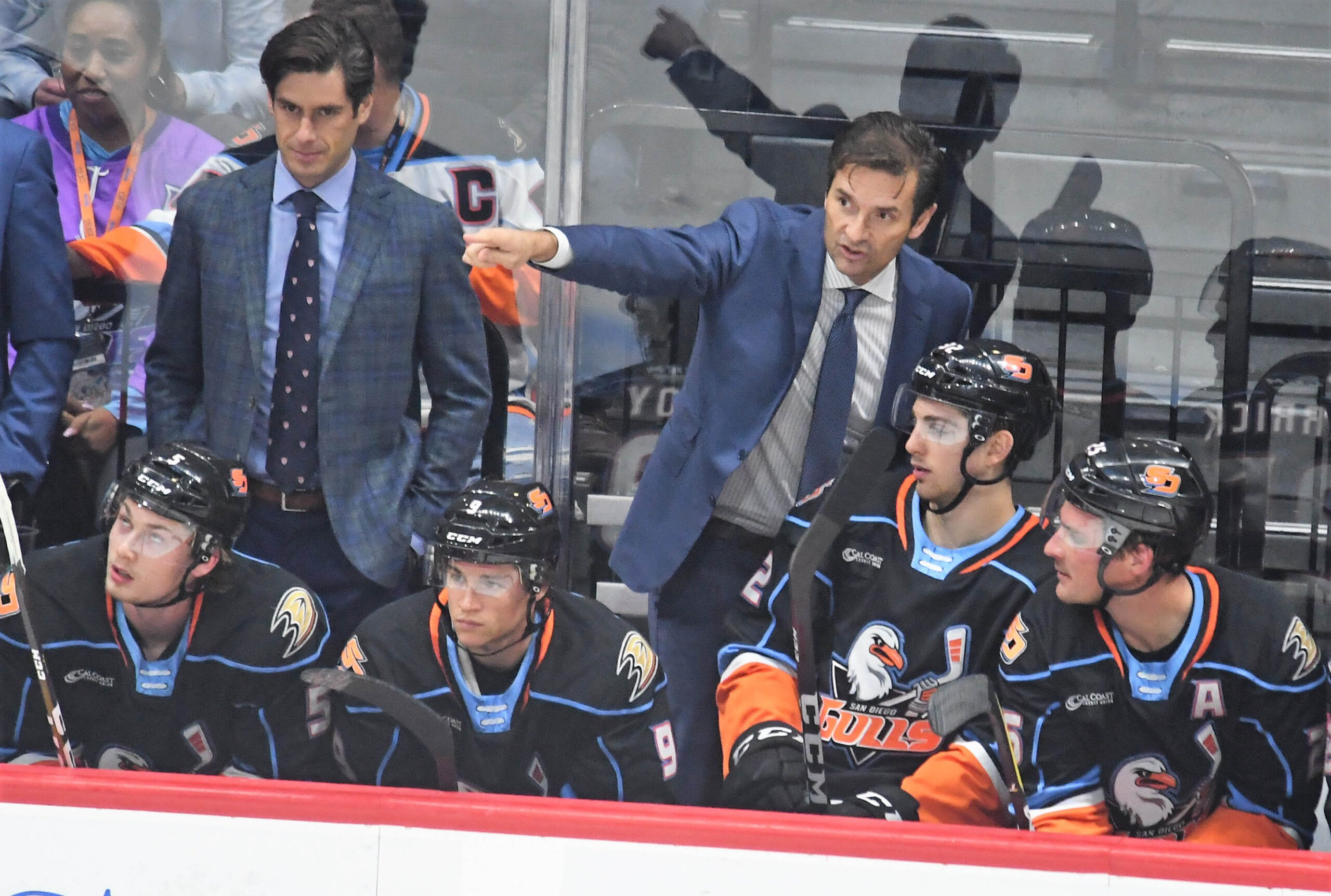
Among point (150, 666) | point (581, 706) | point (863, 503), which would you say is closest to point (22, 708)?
point (150, 666)

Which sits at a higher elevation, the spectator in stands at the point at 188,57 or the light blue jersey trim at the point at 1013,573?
the spectator in stands at the point at 188,57

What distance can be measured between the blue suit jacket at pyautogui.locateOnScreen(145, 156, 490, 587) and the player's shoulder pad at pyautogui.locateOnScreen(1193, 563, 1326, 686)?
1342 millimetres

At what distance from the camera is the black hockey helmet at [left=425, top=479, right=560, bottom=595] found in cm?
242

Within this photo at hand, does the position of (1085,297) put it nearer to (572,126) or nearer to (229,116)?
(572,126)

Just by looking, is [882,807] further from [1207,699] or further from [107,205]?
[107,205]

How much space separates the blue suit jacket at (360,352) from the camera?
2654 mm

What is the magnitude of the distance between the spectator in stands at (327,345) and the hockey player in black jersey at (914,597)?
0.73 meters

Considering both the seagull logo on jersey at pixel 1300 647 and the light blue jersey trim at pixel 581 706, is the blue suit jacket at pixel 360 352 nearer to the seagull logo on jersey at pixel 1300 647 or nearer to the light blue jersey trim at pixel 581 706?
the light blue jersey trim at pixel 581 706

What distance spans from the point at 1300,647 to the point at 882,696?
0.67 m

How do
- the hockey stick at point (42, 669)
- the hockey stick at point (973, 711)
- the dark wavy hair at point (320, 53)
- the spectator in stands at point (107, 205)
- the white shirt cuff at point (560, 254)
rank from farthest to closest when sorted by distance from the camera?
the spectator in stands at point (107, 205) < the dark wavy hair at point (320, 53) < the hockey stick at point (42, 669) < the white shirt cuff at point (560, 254) < the hockey stick at point (973, 711)

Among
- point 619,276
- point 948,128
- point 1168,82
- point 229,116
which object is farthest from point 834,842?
point 229,116

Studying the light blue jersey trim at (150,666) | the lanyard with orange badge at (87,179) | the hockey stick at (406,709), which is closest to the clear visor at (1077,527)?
the hockey stick at (406,709)

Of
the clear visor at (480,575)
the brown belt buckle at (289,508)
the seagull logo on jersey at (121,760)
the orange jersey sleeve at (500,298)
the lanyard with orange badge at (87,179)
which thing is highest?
the lanyard with orange badge at (87,179)

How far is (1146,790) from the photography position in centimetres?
232
